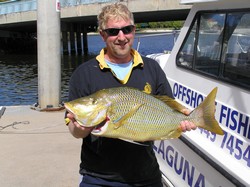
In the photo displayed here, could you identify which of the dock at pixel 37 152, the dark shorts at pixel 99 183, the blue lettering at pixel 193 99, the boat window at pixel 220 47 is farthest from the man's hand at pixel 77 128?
the dock at pixel 37 152

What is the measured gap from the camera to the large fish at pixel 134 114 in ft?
7.09

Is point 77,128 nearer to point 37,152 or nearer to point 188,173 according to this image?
point 188,173

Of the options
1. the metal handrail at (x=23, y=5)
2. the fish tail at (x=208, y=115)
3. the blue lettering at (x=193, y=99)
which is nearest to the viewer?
the fish tail at (x=208, y=115)

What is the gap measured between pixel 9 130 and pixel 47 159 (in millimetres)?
1959

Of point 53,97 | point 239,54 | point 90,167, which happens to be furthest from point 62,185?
point 53,97

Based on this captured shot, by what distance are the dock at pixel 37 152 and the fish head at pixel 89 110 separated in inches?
114

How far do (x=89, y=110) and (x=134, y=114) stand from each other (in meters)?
0.29

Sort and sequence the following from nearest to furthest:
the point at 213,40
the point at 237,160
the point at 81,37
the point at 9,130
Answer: the point at 237,160, the point at 213,40, the point at 9,130, the point at 81,37

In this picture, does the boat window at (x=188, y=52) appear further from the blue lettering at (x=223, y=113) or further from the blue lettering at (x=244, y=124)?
the blue lettering at (x=244, y=124)

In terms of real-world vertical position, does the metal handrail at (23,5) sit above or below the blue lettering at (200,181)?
above

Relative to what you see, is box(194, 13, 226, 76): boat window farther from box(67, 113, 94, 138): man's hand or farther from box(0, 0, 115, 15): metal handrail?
box(0, 0, 115, 15): metal handrail

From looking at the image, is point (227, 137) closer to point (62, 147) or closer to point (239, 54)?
point (239, 54)

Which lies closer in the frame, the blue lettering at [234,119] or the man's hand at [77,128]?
the man's hand at [77,128]

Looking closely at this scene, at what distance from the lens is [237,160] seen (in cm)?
287
